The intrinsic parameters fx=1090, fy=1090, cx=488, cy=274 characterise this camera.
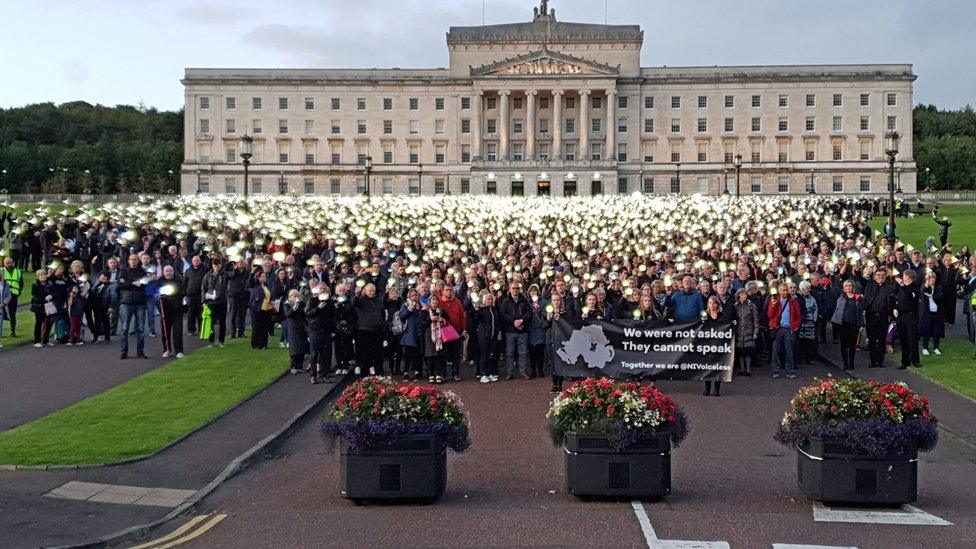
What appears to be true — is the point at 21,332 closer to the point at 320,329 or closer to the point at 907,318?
the point at 320,329

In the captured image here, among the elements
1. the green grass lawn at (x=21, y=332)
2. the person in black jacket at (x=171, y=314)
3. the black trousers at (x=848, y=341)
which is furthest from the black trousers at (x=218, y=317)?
the black trousers at (x=848, y=341)

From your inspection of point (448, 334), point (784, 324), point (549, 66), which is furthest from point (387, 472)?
point (549, 66)

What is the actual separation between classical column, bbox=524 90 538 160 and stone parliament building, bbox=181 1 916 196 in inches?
7.0

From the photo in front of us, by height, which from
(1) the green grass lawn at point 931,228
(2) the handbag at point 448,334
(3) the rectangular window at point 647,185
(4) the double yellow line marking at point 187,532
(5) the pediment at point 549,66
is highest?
(5) the pediment at point 549,66

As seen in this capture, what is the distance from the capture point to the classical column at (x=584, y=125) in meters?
132

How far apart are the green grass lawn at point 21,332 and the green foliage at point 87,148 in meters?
92.6

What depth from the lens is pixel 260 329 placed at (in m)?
27.3

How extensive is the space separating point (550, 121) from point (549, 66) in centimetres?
694

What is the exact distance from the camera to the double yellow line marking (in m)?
12.0

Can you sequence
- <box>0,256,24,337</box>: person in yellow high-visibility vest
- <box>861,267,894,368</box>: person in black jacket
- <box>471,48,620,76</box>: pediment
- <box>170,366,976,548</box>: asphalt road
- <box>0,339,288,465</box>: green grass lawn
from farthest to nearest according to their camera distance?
<box>471,48,620,76</box>: pediment < <box>0,256,24,337</box>: person in yellow high-visibility vest < <box>861,267,894,368</box>: person in black jacket < <box>0,339,288,465</box>: green grass lawn < <box>170,366,976,548</box>: asphalt road

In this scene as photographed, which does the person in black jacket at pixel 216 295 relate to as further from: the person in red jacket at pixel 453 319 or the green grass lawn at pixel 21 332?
the person in red jacket at pixel 453 319

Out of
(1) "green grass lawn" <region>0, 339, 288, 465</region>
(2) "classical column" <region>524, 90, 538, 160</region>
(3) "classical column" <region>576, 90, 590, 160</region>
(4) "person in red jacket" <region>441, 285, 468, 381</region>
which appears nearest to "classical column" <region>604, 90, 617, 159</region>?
(3) "classical column" <region>576, 90, 590, 160</region>

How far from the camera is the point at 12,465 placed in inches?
607

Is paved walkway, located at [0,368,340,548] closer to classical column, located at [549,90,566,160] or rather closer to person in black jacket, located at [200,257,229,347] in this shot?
person in black jacket, located at [200,257,229,347]
